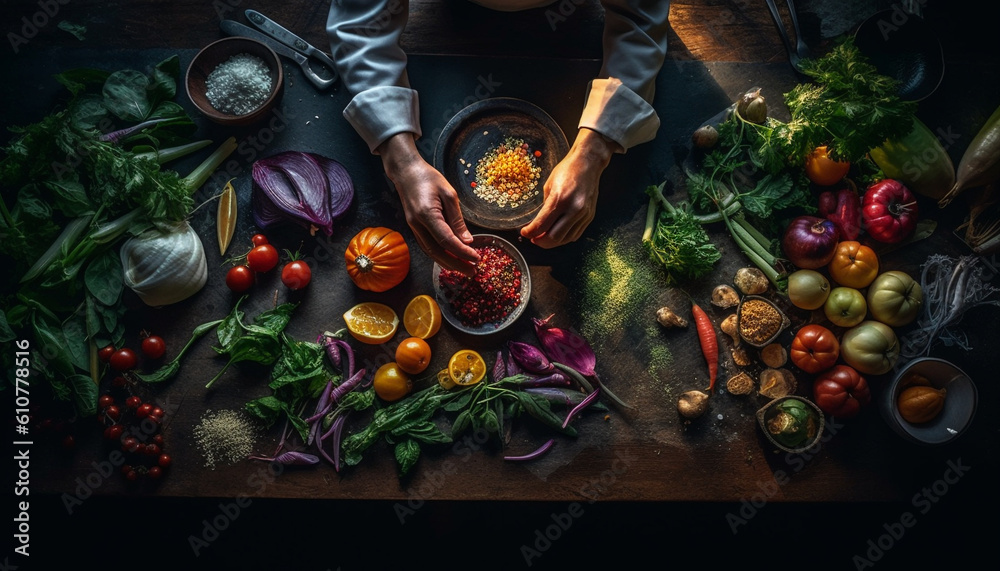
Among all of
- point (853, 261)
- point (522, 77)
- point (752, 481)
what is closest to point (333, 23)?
point (522, 77)

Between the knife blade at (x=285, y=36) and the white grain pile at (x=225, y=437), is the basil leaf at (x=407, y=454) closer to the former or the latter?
the white grain pile at (x=225, y=437)

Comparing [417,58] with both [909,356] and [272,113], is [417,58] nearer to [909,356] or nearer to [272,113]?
[272,113]

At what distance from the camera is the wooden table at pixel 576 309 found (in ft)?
7.12

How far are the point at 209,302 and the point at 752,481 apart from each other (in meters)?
2.16

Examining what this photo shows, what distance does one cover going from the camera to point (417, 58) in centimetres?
238

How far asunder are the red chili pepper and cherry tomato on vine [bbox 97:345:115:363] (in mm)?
2202

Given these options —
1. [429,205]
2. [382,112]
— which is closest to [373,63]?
[382,112]

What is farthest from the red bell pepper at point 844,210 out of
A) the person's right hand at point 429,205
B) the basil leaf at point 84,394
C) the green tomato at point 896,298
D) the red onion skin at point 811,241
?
the basil leaf at point 84,394

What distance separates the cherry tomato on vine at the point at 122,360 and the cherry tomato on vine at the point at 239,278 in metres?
0.43

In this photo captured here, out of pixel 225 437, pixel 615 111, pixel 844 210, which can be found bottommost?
pixel 225 437

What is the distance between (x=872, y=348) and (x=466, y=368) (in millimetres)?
1485

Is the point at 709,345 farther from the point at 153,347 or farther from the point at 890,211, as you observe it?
the point at 153,347

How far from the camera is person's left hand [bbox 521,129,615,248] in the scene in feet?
6.49

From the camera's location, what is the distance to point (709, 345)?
2234mm
